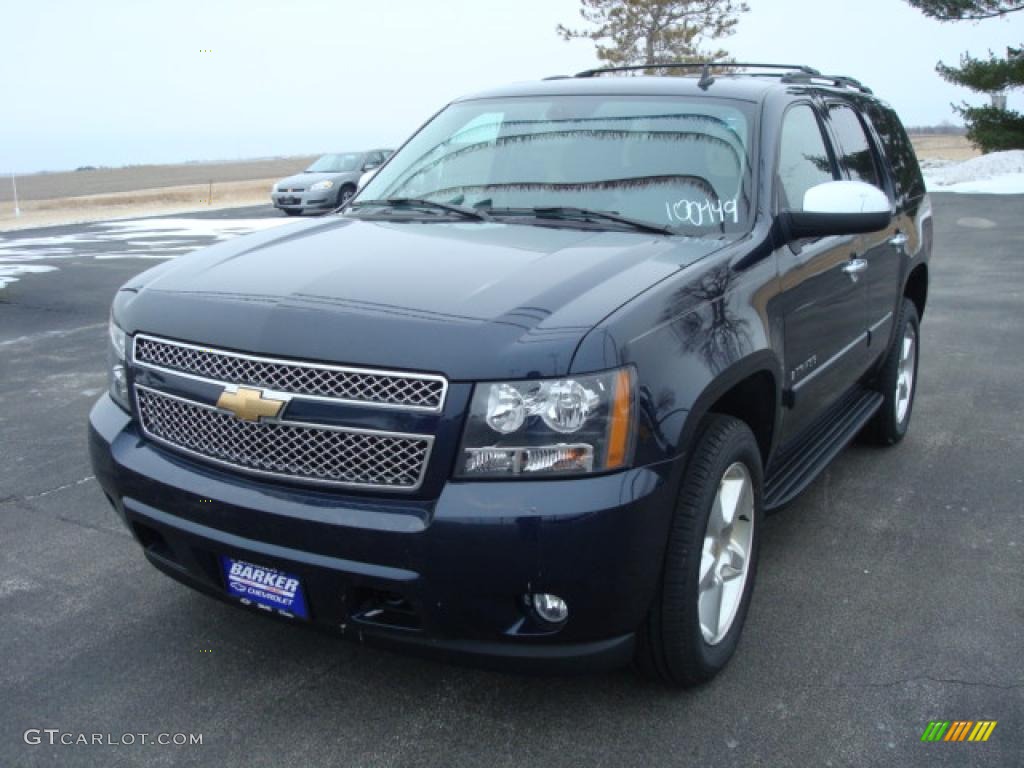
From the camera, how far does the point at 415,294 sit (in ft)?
8.98

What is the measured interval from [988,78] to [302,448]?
32.0 metres

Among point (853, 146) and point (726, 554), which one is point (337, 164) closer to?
point (853, 146)

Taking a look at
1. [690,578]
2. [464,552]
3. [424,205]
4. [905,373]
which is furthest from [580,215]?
[905,373]

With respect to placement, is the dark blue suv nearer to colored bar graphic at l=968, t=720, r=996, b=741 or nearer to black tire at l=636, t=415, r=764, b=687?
black tire at l=636, t=415, r=764, b=687

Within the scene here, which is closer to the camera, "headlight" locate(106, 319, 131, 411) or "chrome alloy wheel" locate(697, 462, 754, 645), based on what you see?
A: "chrome alloy wheel" locate(697, 462, 754, 645)

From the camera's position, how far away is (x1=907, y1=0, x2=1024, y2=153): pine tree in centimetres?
2933

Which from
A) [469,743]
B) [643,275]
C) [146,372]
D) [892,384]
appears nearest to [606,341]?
[643,275]

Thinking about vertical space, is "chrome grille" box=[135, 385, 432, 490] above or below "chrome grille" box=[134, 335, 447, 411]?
below

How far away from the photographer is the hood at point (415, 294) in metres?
2.48

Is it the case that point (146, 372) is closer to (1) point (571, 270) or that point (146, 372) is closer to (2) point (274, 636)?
(2) point (274, 636)

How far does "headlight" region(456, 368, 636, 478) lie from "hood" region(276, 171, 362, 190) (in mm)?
22341

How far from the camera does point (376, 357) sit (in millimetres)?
2486

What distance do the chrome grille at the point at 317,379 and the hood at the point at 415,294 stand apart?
0.11ft

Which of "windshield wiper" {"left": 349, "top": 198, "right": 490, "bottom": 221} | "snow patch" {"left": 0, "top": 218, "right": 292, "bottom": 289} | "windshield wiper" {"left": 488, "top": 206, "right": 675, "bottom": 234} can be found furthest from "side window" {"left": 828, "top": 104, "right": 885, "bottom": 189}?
"snow patch" {"left": 0, "top": 218, "right": 292, "bottom": 289}
